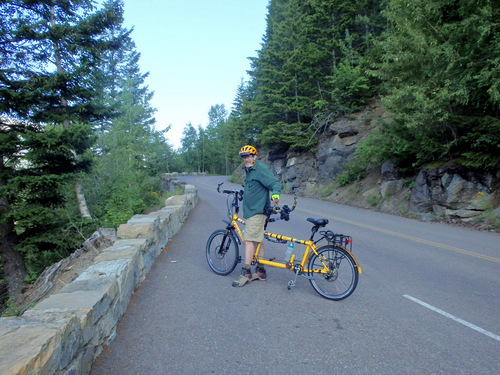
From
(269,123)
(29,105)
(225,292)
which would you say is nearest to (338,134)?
(269,123)

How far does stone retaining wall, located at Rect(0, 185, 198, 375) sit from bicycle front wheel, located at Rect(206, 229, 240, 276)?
1.25 m

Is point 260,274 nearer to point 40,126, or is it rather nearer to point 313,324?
point 313,324

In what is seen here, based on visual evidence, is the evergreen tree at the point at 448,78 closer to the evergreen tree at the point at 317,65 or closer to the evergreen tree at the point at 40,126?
the evergreen tree at the point at 317,65

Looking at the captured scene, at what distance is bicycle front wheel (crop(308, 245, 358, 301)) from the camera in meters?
4.30

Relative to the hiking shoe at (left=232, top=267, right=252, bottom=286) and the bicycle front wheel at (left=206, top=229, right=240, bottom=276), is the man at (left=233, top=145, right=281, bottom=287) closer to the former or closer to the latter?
the hiking shoe at (left=232, top=267, right=252, bottom=286)

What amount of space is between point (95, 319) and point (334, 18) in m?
28.0

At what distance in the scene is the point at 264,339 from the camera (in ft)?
11.3

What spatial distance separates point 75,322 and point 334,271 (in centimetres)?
326

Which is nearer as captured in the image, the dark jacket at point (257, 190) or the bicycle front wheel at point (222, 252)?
the dark jacket at point (257, 190)

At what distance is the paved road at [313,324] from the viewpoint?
9.89 ft

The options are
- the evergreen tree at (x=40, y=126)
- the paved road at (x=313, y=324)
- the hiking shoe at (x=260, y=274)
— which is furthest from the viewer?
the evergreen tree at (x=40, y=126)

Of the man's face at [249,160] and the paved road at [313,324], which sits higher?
the man's face at [249,160]

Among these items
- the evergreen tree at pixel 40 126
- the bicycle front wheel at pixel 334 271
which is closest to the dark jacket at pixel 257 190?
the bicycle front wheel at pixel 334 271

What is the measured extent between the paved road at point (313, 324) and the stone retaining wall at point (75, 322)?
25 cm
